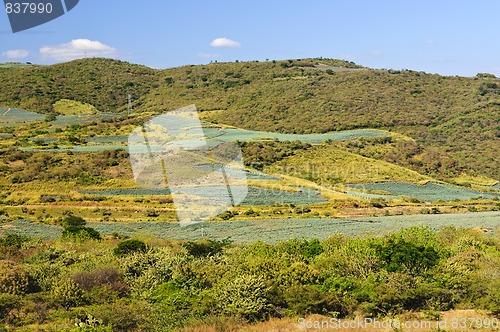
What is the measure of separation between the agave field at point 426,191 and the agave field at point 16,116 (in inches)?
2236

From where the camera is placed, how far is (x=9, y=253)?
27.8 metres

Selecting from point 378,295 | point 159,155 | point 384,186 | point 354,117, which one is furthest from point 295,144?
point 378,295

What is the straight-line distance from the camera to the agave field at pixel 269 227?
36.5 meters

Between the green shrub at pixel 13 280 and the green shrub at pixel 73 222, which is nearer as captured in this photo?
the green shrub at pixel 13 280

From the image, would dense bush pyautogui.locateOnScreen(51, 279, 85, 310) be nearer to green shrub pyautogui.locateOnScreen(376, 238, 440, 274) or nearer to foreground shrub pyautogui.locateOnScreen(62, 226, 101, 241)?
green shrub pyautogui.locateOnScreen(376, 238, 440, 274)

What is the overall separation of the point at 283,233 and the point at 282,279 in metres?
16.0

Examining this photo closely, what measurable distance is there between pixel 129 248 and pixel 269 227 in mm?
13443

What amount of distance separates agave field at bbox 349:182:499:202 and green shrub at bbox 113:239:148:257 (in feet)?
107

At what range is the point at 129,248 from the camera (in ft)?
89.9

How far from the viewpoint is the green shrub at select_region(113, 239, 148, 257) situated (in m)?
26.7

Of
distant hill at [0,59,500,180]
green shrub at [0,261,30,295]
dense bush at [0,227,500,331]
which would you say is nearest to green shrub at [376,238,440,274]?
dense bush at [0,227,500,331]

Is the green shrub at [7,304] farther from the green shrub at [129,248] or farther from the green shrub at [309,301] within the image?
the green shrub at [309,301]

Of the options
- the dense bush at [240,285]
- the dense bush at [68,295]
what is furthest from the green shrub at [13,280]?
the dense bush at [68,295]

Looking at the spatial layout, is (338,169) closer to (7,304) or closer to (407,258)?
(407,258)
